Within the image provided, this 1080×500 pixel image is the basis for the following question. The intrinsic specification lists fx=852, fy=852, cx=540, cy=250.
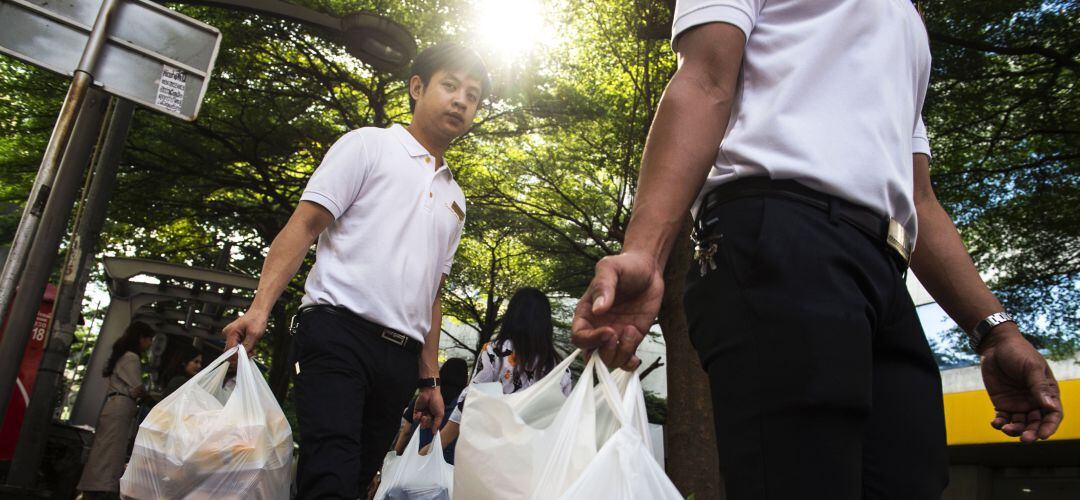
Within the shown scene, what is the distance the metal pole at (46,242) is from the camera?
191 inches

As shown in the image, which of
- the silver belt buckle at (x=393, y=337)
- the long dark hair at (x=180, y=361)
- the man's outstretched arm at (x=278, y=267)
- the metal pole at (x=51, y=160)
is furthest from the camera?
the long dark hair at (x=180, y=361)

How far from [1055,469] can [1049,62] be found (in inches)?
444

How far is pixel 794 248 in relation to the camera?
1376mm

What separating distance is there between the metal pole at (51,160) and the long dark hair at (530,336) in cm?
264

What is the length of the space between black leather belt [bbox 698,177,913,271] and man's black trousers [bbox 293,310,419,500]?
176 cm

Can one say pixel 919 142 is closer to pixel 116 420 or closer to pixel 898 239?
pixel 898 239

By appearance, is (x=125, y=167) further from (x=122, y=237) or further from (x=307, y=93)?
(x=307, y=93)

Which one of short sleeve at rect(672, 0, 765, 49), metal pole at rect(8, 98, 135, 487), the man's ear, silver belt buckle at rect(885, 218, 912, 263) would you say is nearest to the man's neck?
the man's ear

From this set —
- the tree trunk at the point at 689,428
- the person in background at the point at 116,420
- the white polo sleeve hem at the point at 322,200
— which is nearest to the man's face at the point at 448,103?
the white polo sleeve hem at the point at 322,200

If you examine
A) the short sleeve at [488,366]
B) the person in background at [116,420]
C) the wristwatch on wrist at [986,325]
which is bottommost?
the person in background at [116,420]

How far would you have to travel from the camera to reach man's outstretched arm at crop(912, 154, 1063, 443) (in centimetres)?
182

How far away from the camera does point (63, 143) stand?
4410 mm

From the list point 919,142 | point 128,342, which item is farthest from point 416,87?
point 128,342

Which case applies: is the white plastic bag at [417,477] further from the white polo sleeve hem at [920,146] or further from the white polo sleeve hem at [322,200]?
the white polo sleeve hem at [920,146]
